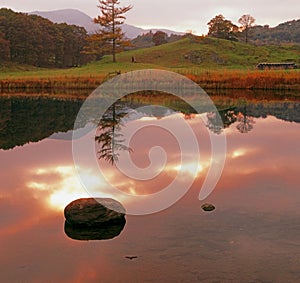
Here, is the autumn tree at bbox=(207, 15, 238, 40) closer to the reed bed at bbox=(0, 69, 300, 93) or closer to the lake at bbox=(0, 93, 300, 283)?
the reed bed at bbox=(0, 69, 300, 93)

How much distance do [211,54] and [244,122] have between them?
53.8 meters

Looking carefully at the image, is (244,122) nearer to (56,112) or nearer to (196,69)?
(56,112)

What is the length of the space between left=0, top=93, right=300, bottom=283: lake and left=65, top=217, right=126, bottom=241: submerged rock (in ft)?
0.19

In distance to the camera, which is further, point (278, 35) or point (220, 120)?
point (278, 35)

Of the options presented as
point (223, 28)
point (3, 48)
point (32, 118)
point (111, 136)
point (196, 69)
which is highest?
point (223, 28)

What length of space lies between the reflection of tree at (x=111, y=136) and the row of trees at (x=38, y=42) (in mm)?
57727

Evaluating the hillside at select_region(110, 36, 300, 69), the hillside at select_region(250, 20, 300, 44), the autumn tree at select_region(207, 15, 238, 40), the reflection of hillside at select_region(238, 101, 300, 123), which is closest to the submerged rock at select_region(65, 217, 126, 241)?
the reflection of hillside at select_region(238, 101, 300, 123)

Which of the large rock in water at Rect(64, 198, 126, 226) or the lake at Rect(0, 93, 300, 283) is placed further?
the large rock in water at Rect(64, 198, 126, 226)

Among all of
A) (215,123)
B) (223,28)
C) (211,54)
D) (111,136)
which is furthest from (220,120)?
(223,28)

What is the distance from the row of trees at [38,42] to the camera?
88812mm

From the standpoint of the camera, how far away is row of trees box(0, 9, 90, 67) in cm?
8881

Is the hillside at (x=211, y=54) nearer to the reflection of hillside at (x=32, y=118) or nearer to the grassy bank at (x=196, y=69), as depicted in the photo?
the grassy bank at (x=196, y=69)

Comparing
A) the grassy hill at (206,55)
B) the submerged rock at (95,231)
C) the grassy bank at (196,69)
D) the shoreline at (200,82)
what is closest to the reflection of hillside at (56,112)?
the shoreline at (200,82)

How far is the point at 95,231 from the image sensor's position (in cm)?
1180
